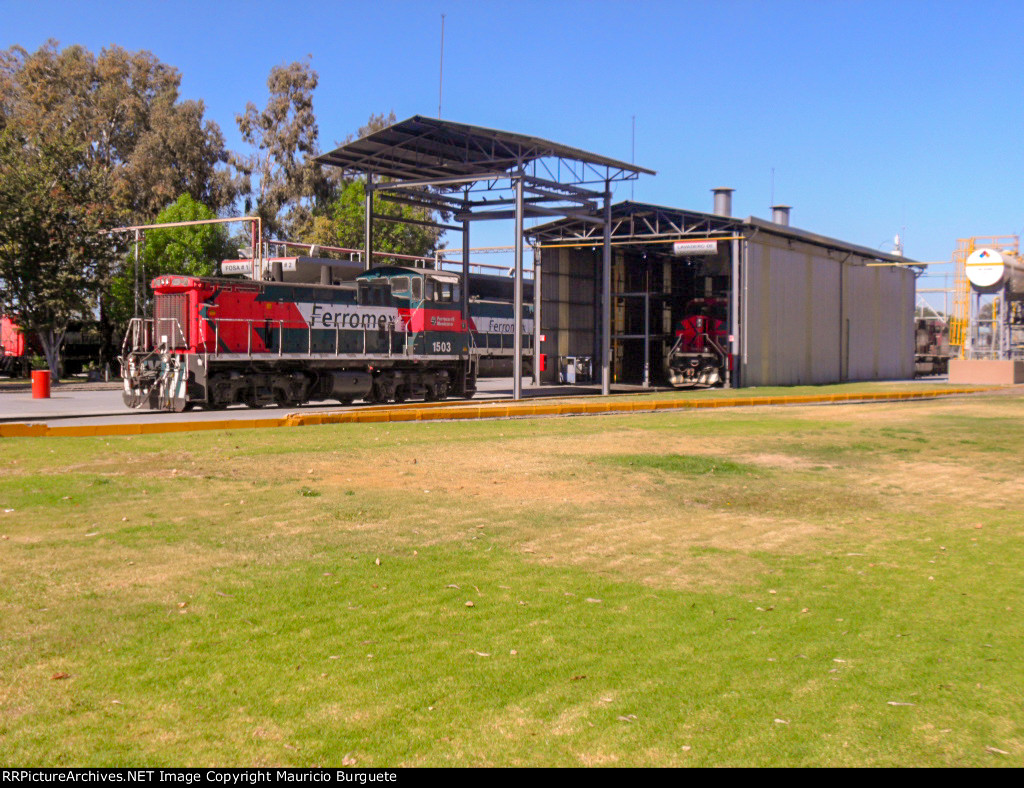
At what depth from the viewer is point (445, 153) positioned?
30.1 metres

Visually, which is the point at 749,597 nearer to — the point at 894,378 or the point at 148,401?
the point at 148,401

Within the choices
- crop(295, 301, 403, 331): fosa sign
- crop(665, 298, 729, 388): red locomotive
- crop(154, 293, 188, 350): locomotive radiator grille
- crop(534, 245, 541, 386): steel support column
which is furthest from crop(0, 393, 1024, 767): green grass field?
crop(665, 298, 729, 388): red locomotive

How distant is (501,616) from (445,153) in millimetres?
25721

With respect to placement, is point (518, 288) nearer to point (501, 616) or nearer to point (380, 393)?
point (380, 393)

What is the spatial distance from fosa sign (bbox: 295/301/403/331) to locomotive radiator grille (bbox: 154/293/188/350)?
3.07 meters

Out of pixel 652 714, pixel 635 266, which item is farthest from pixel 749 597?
pixel 635 266

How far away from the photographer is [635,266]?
4291 centimetres

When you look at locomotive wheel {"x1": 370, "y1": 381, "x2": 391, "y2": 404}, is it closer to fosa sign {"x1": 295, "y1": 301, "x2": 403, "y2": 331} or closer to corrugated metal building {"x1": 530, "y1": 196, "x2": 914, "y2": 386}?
fosa sign {"x1": 295, "y1": 301, "x2": 403, "y2": 331}

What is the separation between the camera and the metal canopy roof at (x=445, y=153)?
89.6ft

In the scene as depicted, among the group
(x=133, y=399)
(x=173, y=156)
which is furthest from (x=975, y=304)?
(x=173, y=156)

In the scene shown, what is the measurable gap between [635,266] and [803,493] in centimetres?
3244

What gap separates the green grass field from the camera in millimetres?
4453

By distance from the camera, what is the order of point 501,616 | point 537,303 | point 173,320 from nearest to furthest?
1. point 501,616
2. point 173,320
3. point 537,303

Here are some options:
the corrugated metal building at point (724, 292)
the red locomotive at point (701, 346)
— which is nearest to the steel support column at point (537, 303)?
the corrugated metal building at point (724, 292)
